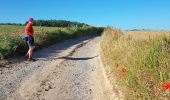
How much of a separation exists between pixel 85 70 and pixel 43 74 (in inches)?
82.2

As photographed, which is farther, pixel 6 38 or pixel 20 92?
pixel 6 38

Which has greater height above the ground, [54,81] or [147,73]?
[147,73]

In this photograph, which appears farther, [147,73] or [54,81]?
[54,81]

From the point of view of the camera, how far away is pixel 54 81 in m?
12.3

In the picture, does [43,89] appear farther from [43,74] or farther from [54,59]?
[54,59]

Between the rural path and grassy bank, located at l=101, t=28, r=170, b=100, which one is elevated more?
grassy bank, located at l=101, t=28, r=170, b=100

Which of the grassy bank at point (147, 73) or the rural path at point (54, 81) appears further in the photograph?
the rural path at point (54, 81)

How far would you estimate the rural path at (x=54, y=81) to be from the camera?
1034cm

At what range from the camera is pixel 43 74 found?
13531 millimetres

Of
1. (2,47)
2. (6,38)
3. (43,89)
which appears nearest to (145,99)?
(43,89)

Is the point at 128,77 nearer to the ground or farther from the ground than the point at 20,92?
farther from the ground

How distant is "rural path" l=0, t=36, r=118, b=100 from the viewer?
10336 mm

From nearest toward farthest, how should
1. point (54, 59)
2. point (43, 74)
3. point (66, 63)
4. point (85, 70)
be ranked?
point (43, 74) → point (85, 70) → point (66, 63) → point (54, 59)

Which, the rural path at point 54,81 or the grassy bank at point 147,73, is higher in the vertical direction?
the grassy bank at point 147,73
